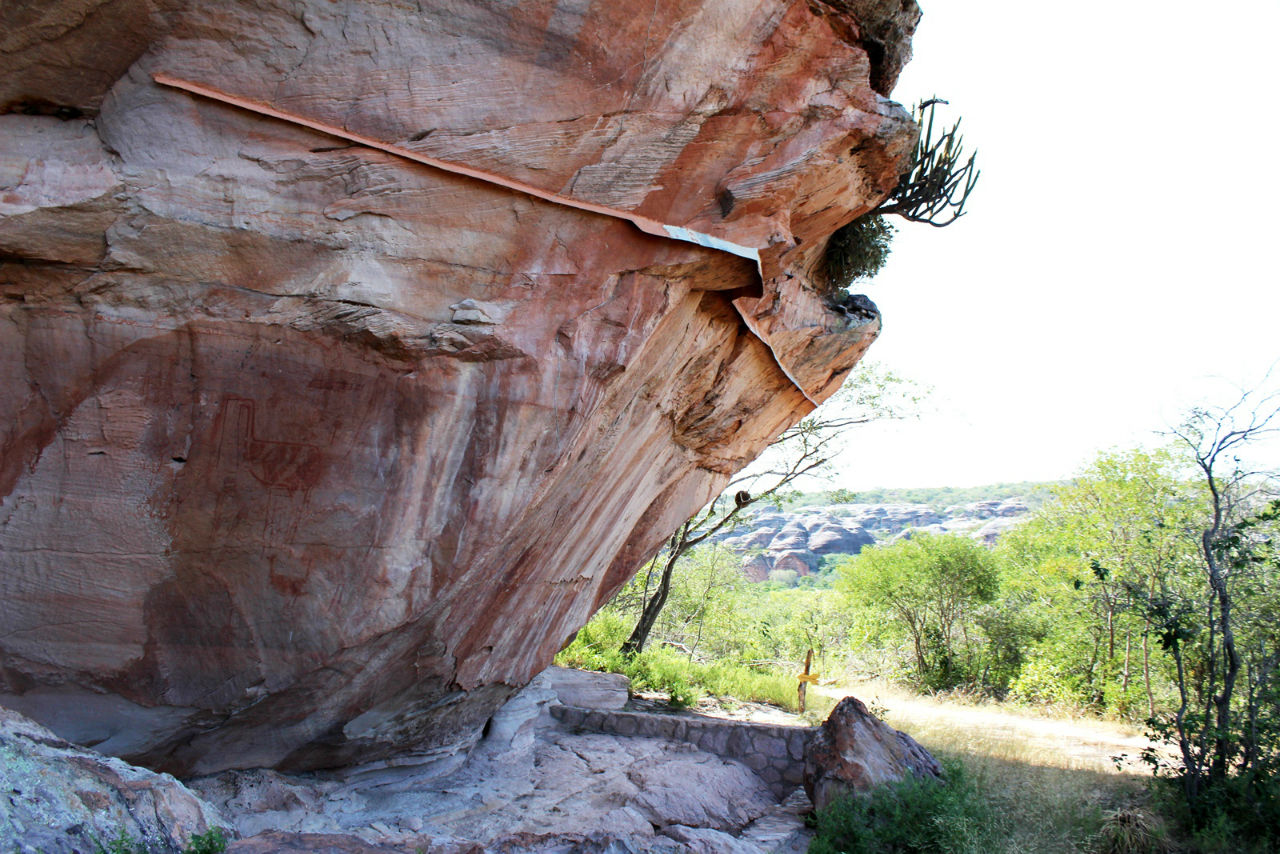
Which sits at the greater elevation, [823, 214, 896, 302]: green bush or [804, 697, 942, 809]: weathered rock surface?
[823, 214, 896, 302]: green bush

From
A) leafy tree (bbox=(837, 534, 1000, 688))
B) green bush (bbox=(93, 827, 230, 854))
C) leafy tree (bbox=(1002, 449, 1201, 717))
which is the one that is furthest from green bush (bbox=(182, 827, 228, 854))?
leafy tree (bbox=(837, 534, 1000, 688))

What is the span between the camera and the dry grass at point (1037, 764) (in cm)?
554

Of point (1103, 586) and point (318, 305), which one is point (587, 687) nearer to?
point (318, 305)

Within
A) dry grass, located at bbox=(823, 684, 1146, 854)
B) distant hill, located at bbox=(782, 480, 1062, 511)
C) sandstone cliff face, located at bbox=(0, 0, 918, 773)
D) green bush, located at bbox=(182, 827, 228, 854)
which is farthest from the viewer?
distant hill, located at bbox=(782, 480, 1062, 511)

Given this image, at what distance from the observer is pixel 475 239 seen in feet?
12.7

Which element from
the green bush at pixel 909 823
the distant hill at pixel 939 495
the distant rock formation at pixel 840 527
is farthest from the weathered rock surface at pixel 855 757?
the distant hill at pixel 939 495

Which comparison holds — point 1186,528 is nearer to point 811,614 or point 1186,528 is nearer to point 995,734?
point 995,734

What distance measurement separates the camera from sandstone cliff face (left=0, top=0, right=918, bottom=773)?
11.2 ft

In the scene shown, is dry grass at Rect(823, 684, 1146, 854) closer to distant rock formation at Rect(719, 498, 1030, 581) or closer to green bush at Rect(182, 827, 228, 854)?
green bush at Rect(182, 827, 228, 854)

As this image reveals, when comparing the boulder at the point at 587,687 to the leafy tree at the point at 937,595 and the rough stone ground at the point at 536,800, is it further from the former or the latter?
the leafy tree at the point at 937,595

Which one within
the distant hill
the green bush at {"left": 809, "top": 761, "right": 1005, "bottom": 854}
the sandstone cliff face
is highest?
the distant hill

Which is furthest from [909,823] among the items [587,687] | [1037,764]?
[587,687]

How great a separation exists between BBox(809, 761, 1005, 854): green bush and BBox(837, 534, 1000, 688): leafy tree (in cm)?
1058

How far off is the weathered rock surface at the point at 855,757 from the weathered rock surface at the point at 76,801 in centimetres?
420
